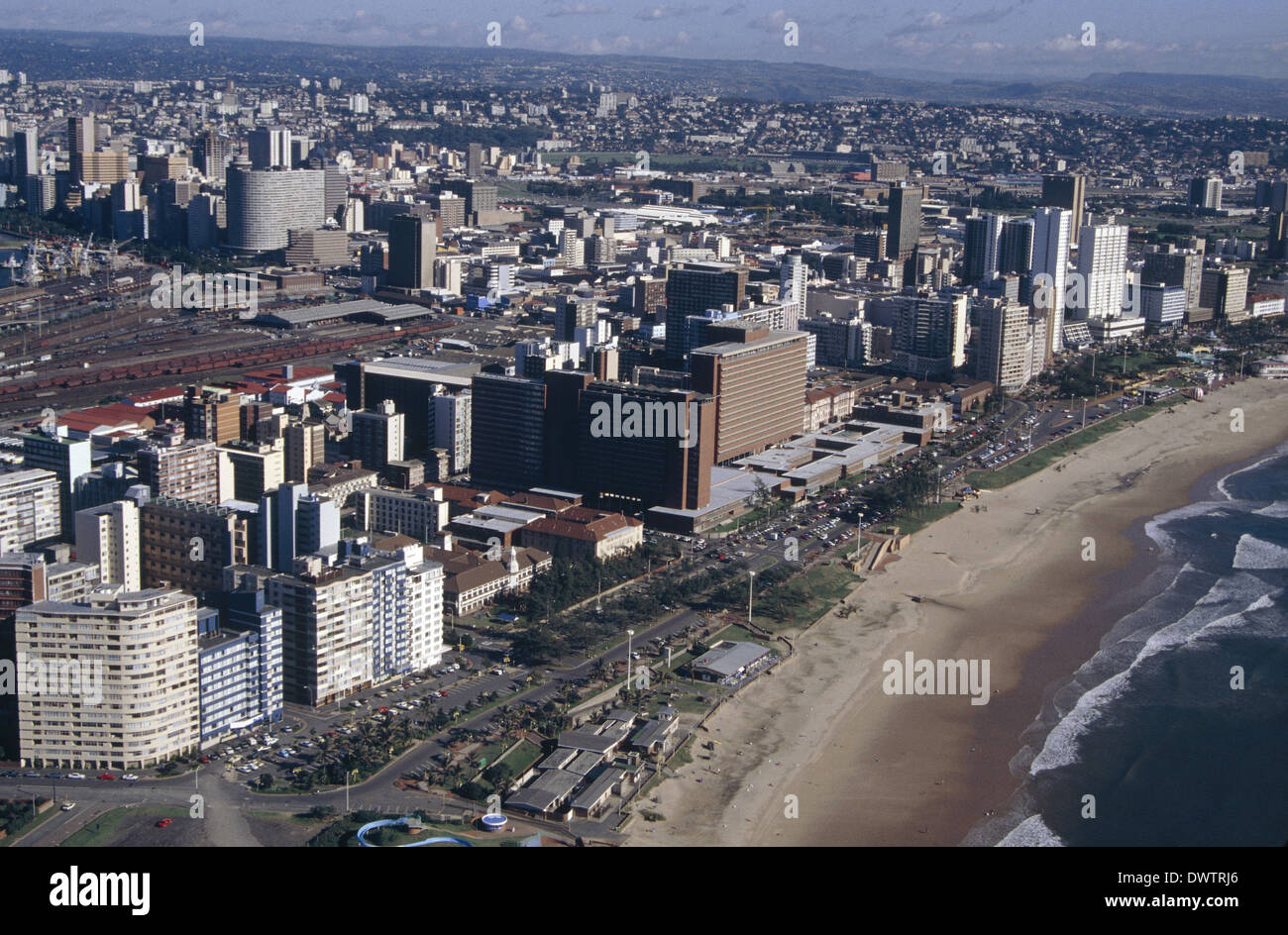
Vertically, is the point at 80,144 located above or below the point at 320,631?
above

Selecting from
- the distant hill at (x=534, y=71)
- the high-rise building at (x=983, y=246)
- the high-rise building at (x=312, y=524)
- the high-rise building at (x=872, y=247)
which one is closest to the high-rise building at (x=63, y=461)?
the high-rise building at (x=312, y=524)

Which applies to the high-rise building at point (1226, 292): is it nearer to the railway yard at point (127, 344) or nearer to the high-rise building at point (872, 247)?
the high-rise building at point (872, 247)

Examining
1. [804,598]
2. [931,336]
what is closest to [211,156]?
[931,336]

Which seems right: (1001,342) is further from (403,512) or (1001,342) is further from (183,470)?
(183,470)

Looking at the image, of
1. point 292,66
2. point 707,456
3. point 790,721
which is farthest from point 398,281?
point 292,66

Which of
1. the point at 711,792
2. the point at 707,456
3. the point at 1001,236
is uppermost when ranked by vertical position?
the point at 1001,236
